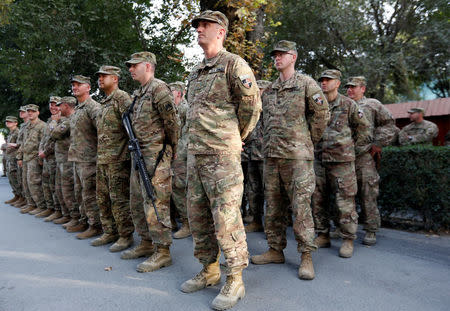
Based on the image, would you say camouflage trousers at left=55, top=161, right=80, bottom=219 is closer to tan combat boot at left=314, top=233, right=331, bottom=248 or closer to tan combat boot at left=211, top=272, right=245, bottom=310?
tan combat boot at left=211, top=272, right=245, bottom=310

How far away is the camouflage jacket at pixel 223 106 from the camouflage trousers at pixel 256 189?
2.51 m

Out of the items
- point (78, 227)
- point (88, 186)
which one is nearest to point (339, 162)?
point (88, 186)

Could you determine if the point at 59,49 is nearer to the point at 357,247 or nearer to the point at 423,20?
the point at 357,247

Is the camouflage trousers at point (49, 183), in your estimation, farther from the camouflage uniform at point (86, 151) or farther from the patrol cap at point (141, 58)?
the patrol cap at point (141, 58)

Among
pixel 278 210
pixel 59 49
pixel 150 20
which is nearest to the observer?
pixel 278 210

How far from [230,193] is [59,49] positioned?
478 inches

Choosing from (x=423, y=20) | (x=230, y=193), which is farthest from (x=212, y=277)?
(x=423, y=20)

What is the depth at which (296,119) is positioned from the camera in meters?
3.53

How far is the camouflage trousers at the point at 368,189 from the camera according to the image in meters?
4.55

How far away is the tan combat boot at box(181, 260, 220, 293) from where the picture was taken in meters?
3.05

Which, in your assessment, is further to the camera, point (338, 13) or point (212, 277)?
point (338, 13)

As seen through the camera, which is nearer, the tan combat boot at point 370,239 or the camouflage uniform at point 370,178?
the tan combat boot at point 370,239

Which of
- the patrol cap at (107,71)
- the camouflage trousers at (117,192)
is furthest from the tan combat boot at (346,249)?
the patrol cap at (107,71)

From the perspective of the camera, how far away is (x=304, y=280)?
3.27 meters
